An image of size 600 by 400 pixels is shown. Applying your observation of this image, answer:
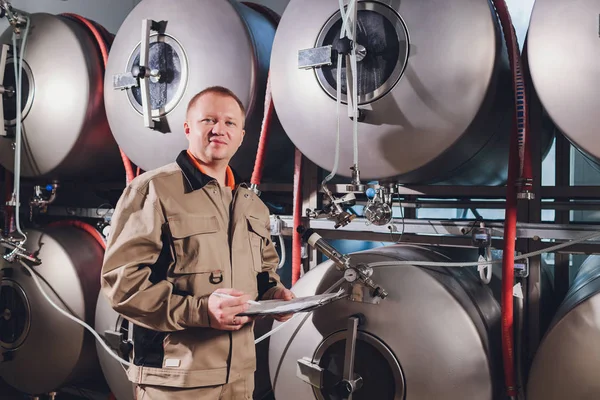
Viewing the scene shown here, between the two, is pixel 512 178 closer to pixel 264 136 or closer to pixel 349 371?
pixel 349 371

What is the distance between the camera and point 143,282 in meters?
1.29

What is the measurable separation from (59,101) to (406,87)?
149 centimetres

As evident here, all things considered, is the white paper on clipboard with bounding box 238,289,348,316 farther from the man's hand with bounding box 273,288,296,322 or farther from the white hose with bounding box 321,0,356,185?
the white hose with bounding box 321,0,356,185

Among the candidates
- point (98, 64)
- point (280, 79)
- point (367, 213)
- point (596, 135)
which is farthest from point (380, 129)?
point (98, 64)

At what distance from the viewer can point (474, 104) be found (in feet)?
4.57

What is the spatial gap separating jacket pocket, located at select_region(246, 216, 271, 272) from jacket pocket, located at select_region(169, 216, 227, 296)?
16 centimetres

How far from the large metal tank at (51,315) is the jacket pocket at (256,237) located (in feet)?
3.63

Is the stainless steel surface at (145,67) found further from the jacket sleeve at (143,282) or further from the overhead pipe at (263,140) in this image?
the jacket sleeve at (143,282)

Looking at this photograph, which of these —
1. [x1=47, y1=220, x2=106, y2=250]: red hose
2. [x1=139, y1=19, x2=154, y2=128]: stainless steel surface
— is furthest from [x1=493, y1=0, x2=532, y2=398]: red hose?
[x1=47, y1=220, x2=106, y2=250]: red hose

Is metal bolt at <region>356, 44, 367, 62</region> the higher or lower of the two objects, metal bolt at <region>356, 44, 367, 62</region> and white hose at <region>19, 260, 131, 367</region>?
the higher

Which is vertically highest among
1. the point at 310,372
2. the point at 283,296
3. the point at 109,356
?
the point at 283,296

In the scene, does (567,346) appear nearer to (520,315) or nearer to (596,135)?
(520,315)

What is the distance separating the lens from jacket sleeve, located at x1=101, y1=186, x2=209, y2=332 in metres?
1.27

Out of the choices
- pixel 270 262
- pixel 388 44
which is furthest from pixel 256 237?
pixel 388 44
